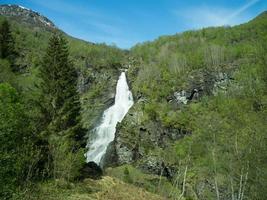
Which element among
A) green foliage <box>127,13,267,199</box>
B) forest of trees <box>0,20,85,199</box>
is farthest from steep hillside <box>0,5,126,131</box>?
forest of trees <box>0,20,85,199</box>

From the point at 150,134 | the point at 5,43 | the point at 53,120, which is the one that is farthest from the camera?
the point at 150,134

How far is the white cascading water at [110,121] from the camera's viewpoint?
257 feet

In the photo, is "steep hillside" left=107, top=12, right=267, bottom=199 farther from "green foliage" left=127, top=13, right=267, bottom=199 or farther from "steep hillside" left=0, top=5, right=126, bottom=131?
"steep hillside" left=0, top=5, right=126, bottom=131

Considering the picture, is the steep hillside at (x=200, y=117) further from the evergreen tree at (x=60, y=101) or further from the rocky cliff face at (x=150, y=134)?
the evergreen tree at (x=60, y=101)

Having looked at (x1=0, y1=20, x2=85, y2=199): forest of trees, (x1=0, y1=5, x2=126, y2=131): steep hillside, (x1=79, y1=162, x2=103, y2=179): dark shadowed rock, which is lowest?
(x1=79, y1=162, x2=103, y2=179): dark shadowed rock

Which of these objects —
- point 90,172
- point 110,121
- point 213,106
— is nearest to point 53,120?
point 90,172

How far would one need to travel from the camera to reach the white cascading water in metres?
78.2

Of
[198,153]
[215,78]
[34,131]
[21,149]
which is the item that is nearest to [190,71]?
[215,78]

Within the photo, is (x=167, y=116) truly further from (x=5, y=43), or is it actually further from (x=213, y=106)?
(x=5, y=43)

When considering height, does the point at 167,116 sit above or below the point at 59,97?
above

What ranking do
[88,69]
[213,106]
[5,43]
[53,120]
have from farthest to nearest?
[88,69] < [213,106] < [5,43] < [53,120]

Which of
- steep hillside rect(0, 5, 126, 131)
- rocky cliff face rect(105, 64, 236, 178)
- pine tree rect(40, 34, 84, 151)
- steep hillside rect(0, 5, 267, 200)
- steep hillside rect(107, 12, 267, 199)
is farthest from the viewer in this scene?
steep hillside rect(0, 5, 126, 131)

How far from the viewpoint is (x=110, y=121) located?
282 feet

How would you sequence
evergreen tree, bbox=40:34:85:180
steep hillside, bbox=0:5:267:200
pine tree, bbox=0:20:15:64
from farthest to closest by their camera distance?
pine tree, bbox=0:20:15:64, evergreen tree, bbox=40:34:85:180, steep hillside, bbox=0:5:267:200
